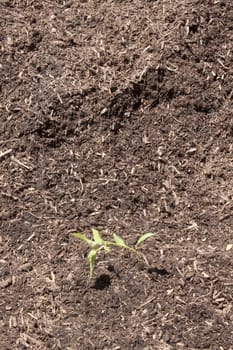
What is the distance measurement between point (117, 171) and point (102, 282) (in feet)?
2.43

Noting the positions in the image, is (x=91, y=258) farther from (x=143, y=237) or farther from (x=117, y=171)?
(x=117, y=171)

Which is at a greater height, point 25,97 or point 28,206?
point 25,97

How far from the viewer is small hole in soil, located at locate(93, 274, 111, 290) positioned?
306 cm

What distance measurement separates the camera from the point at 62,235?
3285 millimetres

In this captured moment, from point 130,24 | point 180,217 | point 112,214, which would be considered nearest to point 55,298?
point 112,214

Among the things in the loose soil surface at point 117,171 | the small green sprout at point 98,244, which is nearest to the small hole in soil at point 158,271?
the loose soil surface at point 117,171

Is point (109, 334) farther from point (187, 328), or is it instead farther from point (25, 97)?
point (25, 97)

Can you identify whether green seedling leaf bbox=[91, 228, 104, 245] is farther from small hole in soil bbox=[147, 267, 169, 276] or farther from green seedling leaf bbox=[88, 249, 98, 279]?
small hole in soil bbox=[147, 267, 169, 276]

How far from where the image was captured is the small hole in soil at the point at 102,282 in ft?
10.0

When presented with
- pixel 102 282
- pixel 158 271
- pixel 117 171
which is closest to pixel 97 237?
pixel 102 282

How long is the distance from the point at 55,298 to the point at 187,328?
65 cm

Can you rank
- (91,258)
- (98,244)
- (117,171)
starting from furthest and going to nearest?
1. (117,171)
2. (98,244)
3. (91,258)

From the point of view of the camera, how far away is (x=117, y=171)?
3570 millimetres

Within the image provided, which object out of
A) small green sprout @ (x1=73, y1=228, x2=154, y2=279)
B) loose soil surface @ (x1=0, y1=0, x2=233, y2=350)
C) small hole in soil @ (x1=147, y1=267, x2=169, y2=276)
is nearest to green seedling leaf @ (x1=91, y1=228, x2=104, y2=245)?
small green sprout @ (x1=73, y1=228, x2=154, y2=279)
